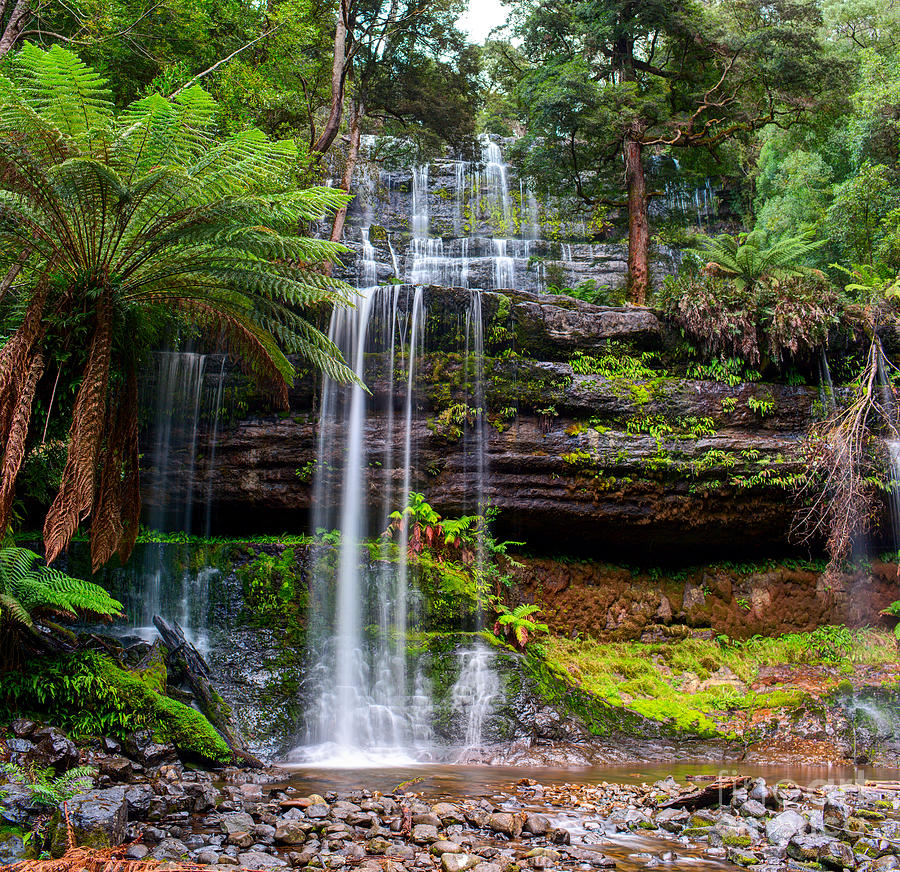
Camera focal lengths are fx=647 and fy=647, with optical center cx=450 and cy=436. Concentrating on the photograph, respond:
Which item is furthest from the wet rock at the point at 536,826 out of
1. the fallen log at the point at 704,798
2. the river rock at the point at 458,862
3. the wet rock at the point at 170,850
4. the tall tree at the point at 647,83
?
the tall tree at the point at 647,83

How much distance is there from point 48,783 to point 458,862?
2.33 meters

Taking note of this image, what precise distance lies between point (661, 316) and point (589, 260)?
236 inches

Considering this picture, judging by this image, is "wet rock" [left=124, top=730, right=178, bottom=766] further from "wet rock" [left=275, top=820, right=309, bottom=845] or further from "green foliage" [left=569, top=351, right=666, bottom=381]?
"green foliage" [left=569, top=351, right=666, bottom=381]

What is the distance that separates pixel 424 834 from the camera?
408cm

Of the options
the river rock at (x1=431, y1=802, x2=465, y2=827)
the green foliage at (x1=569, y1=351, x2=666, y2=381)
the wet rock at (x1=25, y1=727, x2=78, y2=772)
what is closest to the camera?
the wet rock at (x1=25, y1=727, x2=78, y2=772)

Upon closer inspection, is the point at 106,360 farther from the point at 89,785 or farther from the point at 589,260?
the point at 589,260

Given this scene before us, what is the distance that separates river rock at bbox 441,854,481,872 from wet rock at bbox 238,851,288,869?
0.87 meters

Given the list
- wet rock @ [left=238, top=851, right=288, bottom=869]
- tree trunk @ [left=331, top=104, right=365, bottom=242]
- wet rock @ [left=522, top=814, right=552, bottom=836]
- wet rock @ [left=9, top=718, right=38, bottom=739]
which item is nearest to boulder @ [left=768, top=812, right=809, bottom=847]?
wet rock @ [left=522, top=814, right=552, bottom=836]

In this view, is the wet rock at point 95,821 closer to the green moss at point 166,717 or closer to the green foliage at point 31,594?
the green moss at point 166,717

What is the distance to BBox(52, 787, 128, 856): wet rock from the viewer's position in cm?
318

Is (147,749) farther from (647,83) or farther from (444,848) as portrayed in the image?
(647,83)

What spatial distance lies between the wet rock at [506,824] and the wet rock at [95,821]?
7.53 feet

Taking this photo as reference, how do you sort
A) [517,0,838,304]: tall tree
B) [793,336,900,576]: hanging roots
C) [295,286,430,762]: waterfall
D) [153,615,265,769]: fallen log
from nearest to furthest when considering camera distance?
[153,615,265,769]: fallen log < [295,286,430,762]: waterfall < [793,336,900,576]: hanging roots < [517,0,838,304]: tall tree

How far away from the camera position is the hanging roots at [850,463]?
10516 millimetres
